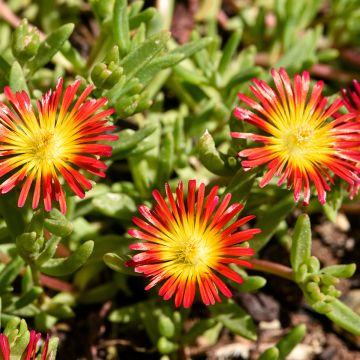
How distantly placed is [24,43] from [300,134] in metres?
0.81

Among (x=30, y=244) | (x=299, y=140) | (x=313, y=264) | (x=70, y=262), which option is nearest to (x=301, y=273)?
(x=313, y=264)

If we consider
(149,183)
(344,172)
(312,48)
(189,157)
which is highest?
(312,48)

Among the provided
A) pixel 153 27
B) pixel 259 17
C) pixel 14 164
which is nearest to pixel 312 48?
pixel 259 17

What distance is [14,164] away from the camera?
1599 millimetres

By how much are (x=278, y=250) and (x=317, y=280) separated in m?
0.63

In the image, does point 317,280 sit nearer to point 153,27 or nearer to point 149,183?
point 149,183

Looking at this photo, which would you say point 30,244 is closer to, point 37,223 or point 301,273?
point 37,223

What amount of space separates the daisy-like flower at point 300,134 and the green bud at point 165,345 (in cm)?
67

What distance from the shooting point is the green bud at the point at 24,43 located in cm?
183

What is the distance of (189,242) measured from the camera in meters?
1.61

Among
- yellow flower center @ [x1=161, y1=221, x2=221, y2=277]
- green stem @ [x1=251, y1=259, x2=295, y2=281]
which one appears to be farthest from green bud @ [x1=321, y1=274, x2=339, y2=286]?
yellow flower center @ [x1=161, y1=221, x2=221, y2=277]

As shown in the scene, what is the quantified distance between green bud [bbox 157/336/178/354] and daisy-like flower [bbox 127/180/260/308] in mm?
447

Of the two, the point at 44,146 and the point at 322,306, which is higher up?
the point at 44,146

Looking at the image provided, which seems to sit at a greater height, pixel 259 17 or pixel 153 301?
pixel 259 17
